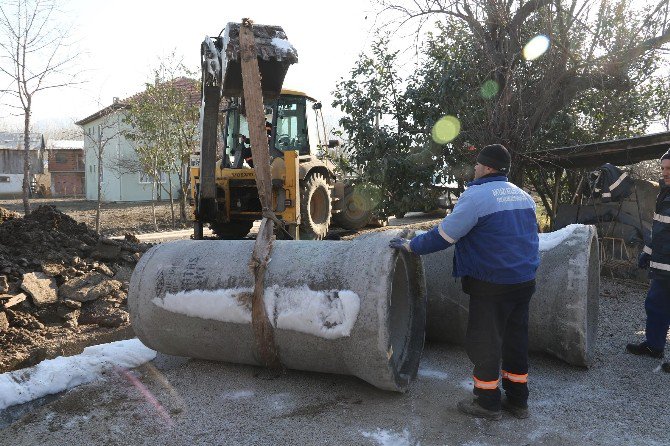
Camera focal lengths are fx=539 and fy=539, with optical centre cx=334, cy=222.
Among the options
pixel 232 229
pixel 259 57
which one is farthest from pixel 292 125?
pixel 259 57

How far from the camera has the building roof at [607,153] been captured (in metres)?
7.17

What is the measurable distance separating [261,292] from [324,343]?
54 cm

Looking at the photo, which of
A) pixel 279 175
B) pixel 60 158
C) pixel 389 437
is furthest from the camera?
pixel 60 158

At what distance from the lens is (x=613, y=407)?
347 cm

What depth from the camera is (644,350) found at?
446 centimetres

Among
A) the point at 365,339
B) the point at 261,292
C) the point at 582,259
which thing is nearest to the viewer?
the point at 365,339

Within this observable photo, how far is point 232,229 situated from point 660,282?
23.5ft

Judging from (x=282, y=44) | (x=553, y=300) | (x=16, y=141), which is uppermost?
(x=16, y=141)

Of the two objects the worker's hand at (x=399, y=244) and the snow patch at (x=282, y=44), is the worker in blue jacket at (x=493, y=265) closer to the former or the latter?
the worker's hand at (x=399, y=244)

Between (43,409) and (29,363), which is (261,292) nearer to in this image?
(43,409)

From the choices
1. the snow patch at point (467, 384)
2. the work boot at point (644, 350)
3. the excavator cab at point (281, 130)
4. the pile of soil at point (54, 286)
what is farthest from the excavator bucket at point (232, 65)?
the work boot at point (644, 350)

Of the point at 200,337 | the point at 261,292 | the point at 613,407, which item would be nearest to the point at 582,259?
the point at 613,407

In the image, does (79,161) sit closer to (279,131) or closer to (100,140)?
(100,140)

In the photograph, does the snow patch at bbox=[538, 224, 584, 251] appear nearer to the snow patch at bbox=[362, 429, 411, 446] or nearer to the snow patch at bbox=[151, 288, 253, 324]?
the snow patch at bbox=[362, 429, 411, 446]
